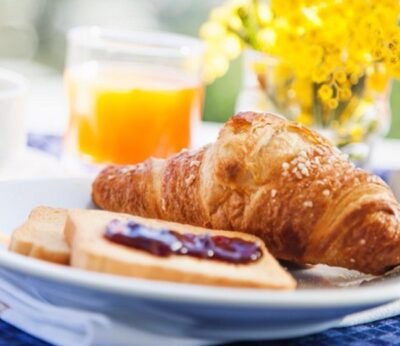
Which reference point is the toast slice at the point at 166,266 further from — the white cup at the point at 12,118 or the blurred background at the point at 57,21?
the blurred background at the point at 57,21

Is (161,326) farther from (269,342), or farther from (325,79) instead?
(325,79)

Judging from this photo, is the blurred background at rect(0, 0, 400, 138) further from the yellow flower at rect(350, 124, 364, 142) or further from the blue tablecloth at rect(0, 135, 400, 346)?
the blue tablecloth at rect(0, 135, 400, 346)

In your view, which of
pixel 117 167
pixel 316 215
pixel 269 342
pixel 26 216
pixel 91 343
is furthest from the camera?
pixel 117 167

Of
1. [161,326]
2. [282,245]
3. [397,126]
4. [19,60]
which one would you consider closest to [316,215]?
[282,245]

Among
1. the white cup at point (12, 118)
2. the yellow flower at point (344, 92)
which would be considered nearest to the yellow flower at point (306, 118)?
the yellow flower at point (344, 92)

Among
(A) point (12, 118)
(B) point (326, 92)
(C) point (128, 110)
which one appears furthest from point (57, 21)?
(B) point (326, 92)

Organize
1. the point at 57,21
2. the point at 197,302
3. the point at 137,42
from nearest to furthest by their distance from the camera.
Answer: the point at 197,302 → the point at 137,42 → the point at 57,21

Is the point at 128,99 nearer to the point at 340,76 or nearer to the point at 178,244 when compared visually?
the point at 340,76
